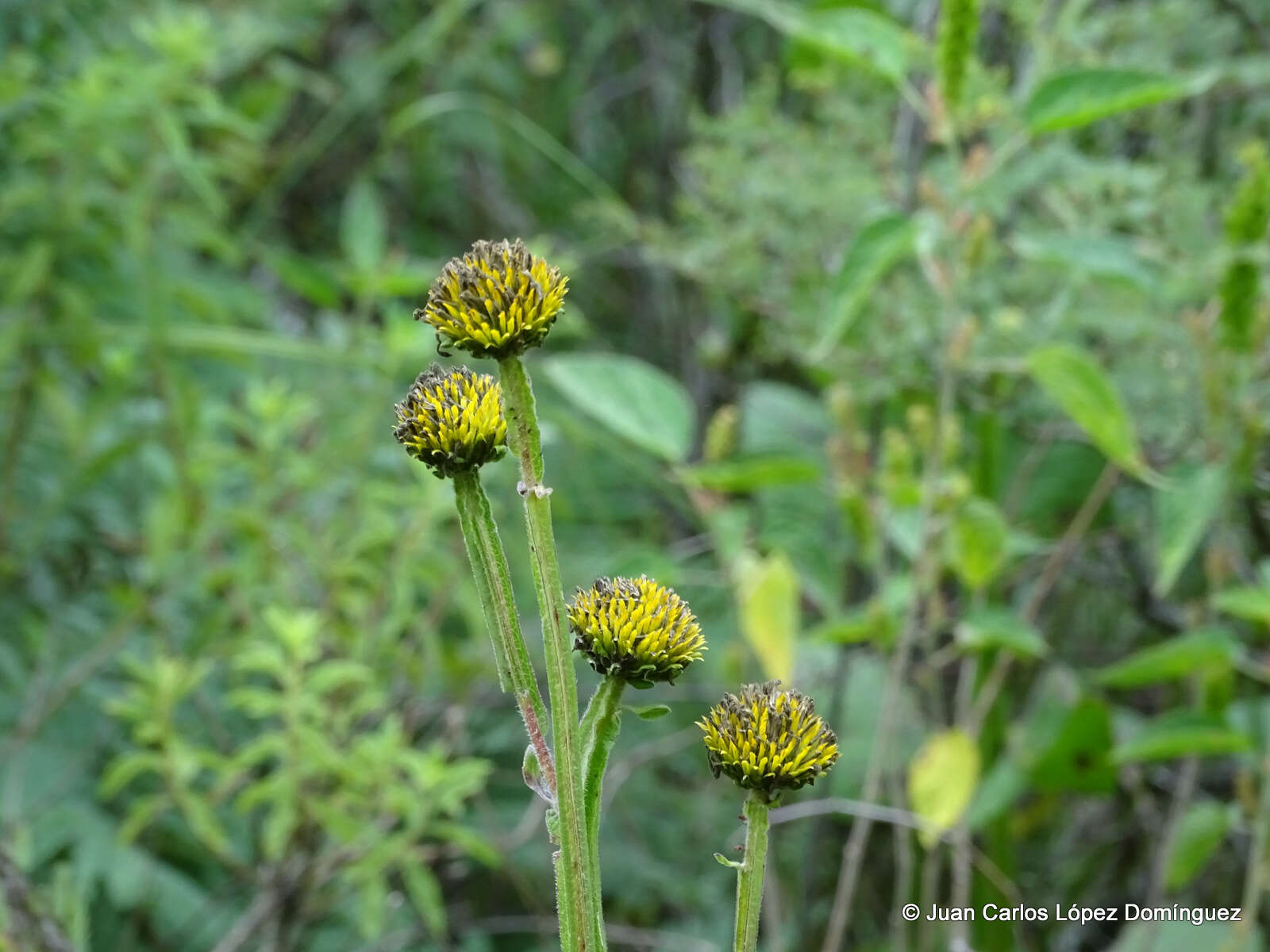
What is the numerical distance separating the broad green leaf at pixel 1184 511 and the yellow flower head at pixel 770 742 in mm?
524

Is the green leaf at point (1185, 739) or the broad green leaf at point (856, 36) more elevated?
the broad green leaf at point (856, 36)

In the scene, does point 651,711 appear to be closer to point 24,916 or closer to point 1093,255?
point 24,916

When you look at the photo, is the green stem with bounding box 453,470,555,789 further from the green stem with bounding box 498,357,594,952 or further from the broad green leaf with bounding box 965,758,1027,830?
the broad green leaf with bounding box 965,758,1027,830

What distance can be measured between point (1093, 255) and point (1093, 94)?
12 cm

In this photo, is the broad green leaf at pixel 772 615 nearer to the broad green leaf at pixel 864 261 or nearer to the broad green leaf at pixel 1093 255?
the broad green leaf at pixel 864 261

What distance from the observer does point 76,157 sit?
1.16 meters

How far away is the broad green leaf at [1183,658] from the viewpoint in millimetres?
853

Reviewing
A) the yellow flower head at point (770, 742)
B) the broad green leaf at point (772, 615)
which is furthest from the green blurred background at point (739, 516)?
the yellow flower head at point (770, 742)

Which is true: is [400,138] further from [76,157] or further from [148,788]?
[148,788]

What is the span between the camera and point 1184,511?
2.64ft

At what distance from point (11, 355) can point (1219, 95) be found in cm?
118

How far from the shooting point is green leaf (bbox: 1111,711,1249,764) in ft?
2.76

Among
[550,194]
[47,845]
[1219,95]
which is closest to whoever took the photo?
[47,845]

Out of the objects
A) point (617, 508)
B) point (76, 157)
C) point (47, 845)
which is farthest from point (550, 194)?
point (47, 845)
